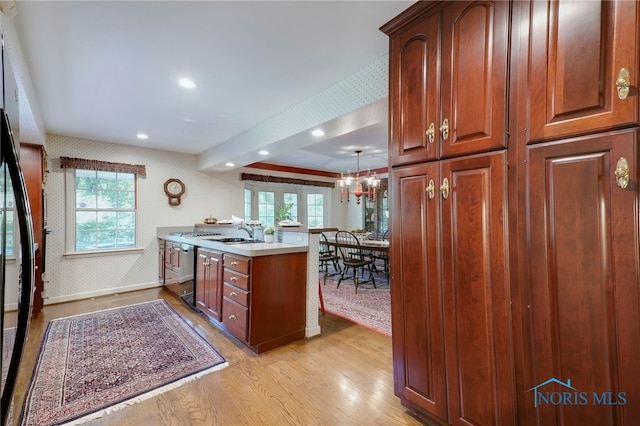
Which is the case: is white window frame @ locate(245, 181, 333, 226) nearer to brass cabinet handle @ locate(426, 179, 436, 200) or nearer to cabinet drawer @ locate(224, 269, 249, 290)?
cabinet drawer @ locate(224, 269, 249, 290)

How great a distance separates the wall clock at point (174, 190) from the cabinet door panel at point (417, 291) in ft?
14.1

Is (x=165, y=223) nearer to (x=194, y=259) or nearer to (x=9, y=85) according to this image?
(x=194, y=259)

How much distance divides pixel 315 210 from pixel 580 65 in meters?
6.37

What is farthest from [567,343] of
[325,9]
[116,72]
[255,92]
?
[116,72]

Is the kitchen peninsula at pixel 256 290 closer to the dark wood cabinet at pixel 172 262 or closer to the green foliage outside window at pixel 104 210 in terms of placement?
the dark wood cabinet at pixel 172 262

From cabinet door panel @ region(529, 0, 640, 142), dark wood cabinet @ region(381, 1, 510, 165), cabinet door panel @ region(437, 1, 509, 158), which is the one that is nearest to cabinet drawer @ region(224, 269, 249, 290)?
dark wood cabinet @ region(381, 1, 510, 165)

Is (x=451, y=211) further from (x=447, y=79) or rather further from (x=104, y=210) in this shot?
(x=104, y=210)

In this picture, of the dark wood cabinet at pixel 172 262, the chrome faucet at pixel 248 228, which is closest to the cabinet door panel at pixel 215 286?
the chrome faucet at pixel 248 228

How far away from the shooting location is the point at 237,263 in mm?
2580

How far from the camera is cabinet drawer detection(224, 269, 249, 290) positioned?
8.09 feet

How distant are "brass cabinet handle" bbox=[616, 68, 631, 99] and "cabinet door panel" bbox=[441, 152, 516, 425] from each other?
14.8 inches

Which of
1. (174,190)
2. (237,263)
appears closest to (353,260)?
(237,263)

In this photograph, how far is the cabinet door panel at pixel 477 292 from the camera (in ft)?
3.93

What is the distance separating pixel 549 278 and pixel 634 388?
374mm
